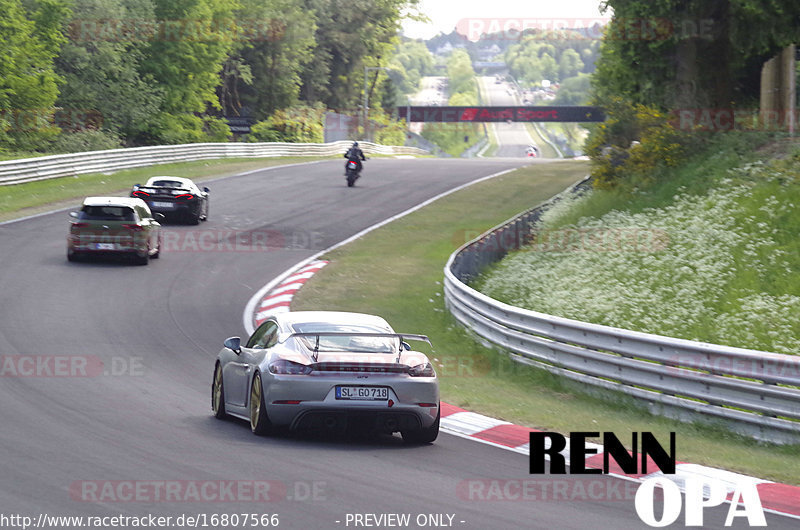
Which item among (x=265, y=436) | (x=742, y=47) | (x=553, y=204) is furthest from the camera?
(x=553, y=204)

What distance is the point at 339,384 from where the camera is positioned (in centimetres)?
968

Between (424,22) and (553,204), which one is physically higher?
(424,22)

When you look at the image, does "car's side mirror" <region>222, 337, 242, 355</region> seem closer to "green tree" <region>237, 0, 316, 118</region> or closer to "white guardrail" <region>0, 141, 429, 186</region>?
"white guardrail" <region>0, 141, 429, 186</region>

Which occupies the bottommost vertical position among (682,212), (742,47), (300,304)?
(300,304)

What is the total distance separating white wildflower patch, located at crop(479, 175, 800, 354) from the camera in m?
16.4

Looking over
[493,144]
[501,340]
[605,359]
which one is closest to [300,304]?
[501,340]

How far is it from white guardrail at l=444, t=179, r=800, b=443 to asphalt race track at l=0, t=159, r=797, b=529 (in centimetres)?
306

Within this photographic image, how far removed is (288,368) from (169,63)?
58.9 m

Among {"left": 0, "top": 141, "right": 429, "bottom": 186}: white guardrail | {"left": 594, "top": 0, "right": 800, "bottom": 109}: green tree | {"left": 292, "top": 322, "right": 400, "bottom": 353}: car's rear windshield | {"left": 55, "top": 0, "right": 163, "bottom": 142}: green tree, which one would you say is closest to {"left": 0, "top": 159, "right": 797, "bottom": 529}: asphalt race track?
{"left": 292, "top": 322, "right": 400, "bottom": 353}: car's rear windshield

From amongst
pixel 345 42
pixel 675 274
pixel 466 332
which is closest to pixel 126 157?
A: pixel 466 332

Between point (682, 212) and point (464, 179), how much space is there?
2207 cm

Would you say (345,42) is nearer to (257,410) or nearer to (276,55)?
(276,55)

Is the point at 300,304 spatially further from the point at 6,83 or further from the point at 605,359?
the point at 6,83

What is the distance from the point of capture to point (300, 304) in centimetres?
2091
